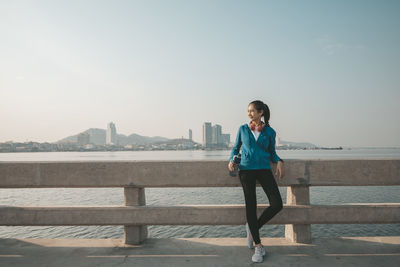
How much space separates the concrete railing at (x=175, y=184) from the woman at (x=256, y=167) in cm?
21

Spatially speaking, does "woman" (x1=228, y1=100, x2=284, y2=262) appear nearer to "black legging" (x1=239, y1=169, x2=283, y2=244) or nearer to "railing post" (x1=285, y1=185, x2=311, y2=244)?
"black legging" (x1=239, y1=169, x2=283, y2=244)

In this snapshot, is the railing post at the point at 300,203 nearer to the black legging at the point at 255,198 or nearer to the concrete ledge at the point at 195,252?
the concrete ledge at the point at 195,252

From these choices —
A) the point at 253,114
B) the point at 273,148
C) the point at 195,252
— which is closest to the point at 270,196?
the point at 273,148

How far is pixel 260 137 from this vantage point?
11.6 feet

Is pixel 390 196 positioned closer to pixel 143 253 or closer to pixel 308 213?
pixel 308 213

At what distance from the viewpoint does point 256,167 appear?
134 inches

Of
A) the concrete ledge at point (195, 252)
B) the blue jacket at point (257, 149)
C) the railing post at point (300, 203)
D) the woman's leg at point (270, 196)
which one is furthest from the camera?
the railing post at point (300, 203)

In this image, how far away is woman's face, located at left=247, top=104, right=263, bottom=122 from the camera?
363 cm

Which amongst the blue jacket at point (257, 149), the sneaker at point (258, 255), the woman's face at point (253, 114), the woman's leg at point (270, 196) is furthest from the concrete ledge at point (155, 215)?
the woman's face at point (253, 114)

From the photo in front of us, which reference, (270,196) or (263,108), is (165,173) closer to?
(270,196)

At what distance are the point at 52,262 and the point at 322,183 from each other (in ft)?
12.8

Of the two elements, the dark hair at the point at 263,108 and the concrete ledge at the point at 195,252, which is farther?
the dark hair at the point at 263,108

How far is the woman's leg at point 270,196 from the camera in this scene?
331 centimetres

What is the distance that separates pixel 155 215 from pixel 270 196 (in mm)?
1714
